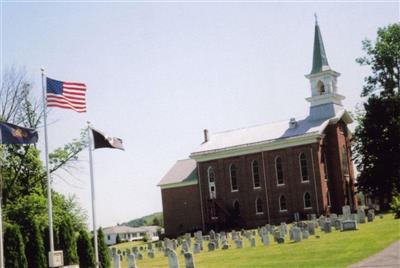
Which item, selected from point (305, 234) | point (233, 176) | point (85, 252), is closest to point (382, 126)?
point (233, 176)

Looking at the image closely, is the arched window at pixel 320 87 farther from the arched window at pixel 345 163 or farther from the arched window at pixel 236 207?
the arched window at pixel 236 207

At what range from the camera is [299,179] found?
5678cm

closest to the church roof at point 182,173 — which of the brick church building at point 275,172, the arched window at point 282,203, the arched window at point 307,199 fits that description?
the brick church building at point 275,172

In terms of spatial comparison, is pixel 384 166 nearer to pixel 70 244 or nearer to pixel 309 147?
pixel 309 147

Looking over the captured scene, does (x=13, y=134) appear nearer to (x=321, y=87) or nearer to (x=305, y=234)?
(x=305, y=234)

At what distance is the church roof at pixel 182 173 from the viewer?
212ft

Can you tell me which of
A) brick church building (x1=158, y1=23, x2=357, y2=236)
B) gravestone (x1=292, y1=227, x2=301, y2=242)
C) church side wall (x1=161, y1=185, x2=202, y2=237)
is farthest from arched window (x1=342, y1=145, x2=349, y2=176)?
gravestone (x1=292, y1=227, x2=301, y2=242)

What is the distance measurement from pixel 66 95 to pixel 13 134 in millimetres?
2230

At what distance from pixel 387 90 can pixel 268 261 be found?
124ft

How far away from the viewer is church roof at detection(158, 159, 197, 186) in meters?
64.7

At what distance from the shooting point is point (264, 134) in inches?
2410

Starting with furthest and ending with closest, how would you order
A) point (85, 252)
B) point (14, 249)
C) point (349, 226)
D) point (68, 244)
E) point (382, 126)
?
point (382, 126) < point (349, 226) < point (85, 252) < point (68, 244) < point (14, 249)

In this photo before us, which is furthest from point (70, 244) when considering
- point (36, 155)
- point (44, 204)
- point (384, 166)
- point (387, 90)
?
point (387, 90)

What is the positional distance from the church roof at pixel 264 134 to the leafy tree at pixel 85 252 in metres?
35.0
